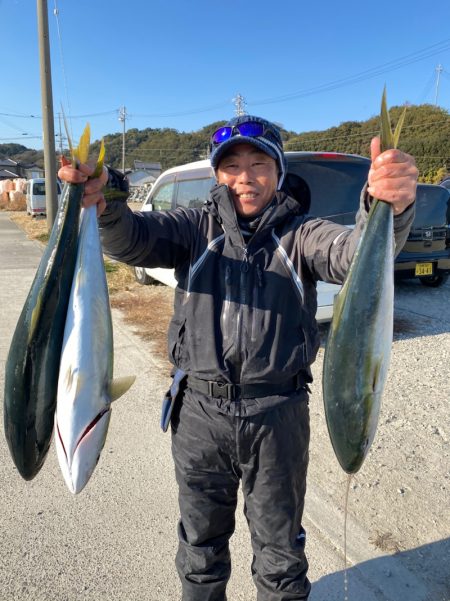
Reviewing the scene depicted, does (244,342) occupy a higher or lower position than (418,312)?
higher

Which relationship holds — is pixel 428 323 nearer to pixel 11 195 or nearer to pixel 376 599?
pixel 376 599

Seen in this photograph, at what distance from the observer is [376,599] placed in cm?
216

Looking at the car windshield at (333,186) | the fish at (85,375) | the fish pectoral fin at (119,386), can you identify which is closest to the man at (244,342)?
the fish at (85,375)

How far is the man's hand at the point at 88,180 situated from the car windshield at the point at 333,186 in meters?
3.54

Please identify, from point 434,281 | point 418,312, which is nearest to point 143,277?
point 418,312

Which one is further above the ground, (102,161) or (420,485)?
(102,161)

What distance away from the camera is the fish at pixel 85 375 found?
1412 mm

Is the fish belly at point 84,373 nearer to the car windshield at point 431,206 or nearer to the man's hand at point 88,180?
the man's hand at point 88,180

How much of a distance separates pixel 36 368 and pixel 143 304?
6010 millimetres

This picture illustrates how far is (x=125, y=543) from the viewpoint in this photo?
8.17ft

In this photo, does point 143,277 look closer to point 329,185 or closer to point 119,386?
point 329,185

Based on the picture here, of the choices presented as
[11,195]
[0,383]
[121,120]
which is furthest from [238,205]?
[121,120]

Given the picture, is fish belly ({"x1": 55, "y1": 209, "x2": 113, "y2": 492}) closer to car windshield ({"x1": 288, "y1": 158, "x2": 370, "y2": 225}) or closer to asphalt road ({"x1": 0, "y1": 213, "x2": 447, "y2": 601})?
asphalt road ({"x1": 0, "y1": 213, "x2": 447, "y2": 601})

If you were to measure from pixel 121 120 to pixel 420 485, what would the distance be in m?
73.3
